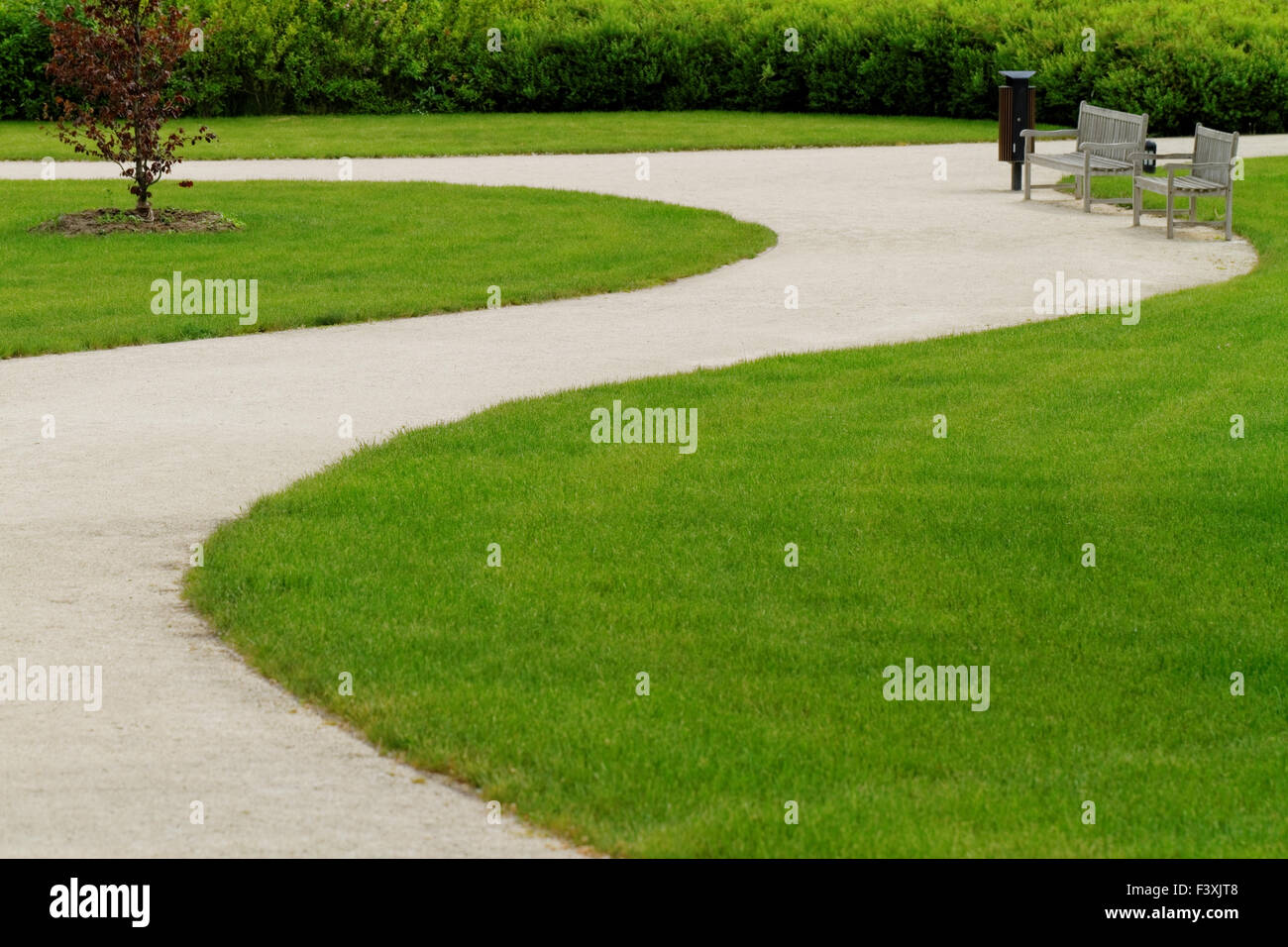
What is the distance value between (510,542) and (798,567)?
49.7 inches

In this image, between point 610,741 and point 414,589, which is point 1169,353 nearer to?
point 414,589

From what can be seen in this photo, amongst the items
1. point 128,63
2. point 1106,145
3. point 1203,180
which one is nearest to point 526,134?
point 128,63

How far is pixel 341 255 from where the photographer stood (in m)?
16.0

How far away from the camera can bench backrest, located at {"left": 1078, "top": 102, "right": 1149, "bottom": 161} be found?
60.1 ft

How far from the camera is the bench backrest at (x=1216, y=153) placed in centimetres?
1642

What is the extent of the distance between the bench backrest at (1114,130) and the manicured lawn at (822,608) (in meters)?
8.59

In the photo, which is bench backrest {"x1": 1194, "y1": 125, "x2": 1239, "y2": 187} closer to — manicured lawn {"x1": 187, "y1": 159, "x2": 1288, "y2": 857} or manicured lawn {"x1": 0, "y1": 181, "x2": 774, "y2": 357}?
manicured lawn {"x1": 0, "y1": 181, "x2": 774, "y2": 357}

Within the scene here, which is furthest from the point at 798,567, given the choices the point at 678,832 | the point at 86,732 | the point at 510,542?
the point at 86,732

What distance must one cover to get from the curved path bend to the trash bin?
560mm
